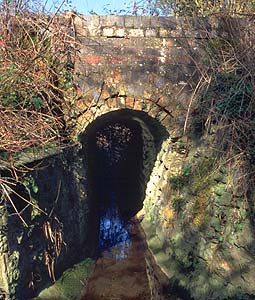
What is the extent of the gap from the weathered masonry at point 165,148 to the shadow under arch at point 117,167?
0.32 meters

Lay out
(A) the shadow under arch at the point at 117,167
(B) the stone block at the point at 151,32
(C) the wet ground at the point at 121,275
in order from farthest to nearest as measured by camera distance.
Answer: (A) the shadow under arch at the point at 117,167, (B) the stone block at the point at 151,32, (C) the wet ground at the point at 121,275

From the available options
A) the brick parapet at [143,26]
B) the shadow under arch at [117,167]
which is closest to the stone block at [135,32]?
the brick parapet at [143,26]

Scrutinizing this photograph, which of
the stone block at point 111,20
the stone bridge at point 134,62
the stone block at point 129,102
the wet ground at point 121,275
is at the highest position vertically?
the stone block at point 111,20

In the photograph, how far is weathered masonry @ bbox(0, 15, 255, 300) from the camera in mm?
4652

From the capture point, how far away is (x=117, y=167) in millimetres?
11008

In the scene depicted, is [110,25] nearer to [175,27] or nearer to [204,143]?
[175,27]

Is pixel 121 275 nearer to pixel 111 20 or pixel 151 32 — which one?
pixel 151 32

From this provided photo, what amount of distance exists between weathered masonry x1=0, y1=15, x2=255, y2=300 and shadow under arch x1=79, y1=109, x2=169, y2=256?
315mm

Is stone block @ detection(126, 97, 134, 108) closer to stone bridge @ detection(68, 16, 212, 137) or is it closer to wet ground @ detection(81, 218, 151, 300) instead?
stone bridge @ detection(68, 16, 212, 137)

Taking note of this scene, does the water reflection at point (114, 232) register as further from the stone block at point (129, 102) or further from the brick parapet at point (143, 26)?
the brick parapet at point (143, 26)

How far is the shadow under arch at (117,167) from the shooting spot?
6.38m

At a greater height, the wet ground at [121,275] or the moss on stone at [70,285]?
the moss on stone at [70,285]

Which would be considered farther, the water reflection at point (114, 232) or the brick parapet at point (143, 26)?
the water reflection at point (114, 232)

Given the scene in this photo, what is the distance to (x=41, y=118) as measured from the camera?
486cm
